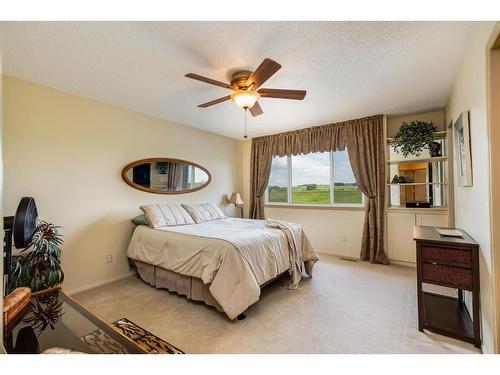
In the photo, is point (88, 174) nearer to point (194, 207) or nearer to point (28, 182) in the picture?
point (28, 182)

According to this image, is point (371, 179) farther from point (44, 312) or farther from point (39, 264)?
point (39, 264)

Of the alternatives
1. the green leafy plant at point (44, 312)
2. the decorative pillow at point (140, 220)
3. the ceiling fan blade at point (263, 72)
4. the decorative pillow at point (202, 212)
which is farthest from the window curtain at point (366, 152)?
the green leafy plant at point (44, 312)

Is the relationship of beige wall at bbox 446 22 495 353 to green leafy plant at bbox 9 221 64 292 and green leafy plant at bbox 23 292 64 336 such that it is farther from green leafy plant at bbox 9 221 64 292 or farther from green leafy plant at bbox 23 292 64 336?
green leafy plant at bbox 9 221 64 292

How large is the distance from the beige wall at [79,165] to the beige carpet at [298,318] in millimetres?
538

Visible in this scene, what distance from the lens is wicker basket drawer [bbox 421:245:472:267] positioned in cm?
177

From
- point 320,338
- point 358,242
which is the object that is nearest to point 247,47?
point 320,338

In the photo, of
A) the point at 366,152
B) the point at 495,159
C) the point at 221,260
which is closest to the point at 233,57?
the point at 221,260

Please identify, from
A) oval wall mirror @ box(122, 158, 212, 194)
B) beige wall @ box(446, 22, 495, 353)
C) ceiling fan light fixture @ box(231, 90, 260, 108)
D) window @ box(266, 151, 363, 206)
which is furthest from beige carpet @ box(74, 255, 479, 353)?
ceiling fan light fixture @ box(231, 90, 260, 108)

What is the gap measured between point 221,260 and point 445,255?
190cm

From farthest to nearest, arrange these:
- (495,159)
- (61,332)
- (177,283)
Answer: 1. (177,283)
2. (495,159)
3. (61,332)

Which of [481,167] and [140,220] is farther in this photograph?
[140,220]

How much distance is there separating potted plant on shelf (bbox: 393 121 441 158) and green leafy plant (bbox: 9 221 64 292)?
461 cm

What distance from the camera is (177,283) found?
2621 mm

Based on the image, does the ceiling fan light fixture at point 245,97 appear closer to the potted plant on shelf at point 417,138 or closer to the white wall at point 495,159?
the white wall at point 495,159
